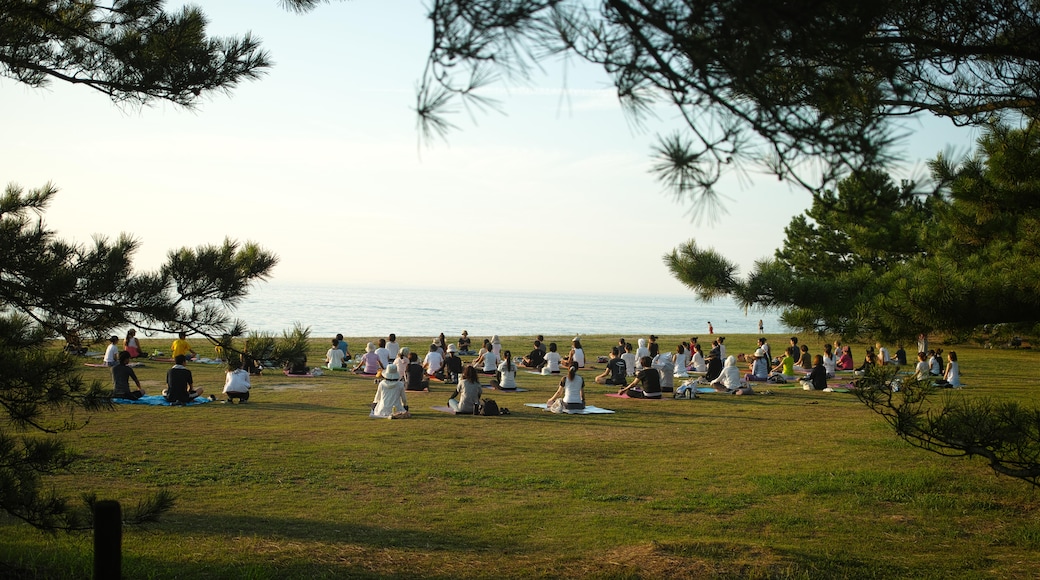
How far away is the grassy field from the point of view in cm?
673

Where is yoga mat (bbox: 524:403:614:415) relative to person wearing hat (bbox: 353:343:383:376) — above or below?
below

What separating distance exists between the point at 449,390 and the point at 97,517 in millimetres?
16937

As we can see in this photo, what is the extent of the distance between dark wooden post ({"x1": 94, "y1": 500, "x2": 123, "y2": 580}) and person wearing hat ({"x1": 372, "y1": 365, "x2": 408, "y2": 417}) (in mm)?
11185

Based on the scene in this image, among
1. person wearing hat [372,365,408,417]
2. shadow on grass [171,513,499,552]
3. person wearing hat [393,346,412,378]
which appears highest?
person wearing hat [393,346,412,378]

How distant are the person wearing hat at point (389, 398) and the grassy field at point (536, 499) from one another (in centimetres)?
43

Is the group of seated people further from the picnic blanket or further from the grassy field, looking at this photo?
the picnic blanket

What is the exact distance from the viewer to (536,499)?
29.7ft

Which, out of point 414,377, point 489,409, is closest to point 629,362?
point 414,377

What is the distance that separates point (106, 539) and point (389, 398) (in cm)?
1146

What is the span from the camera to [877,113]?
4.96 metres

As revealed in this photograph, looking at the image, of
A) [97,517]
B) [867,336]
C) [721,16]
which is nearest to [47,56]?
[97,517]

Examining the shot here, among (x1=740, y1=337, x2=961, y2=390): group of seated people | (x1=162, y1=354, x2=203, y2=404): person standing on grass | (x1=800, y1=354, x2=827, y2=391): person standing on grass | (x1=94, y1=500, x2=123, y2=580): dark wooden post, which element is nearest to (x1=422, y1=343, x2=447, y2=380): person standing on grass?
(x1=162, y1=354, x2=203, y2=404): person standing on grass

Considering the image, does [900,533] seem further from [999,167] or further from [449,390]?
[449,390]

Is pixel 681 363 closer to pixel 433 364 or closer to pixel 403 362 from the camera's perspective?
pixel 433 364
